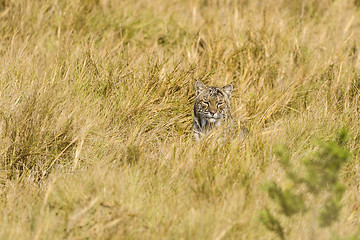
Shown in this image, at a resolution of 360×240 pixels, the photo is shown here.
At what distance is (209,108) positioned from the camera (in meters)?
5.20

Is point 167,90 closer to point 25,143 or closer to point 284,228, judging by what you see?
point 25,143

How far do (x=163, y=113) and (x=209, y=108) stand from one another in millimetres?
427

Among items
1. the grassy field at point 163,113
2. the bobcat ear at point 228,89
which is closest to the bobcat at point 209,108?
the bobcat ear at point 228,89

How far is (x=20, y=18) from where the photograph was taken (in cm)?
637

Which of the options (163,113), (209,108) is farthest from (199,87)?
(163,113)

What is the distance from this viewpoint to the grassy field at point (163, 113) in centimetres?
351

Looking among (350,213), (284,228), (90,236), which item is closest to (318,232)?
(284,228)

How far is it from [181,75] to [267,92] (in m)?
0.91

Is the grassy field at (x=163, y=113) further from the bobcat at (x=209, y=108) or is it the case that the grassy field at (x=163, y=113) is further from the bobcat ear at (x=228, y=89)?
the bobcat ear at (x=228, y=89)

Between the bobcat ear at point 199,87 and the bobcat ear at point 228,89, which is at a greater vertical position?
the bobcat ear at point 199,87

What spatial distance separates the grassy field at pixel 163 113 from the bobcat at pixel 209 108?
0.48ft

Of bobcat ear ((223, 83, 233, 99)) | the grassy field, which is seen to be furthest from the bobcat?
the grassy field

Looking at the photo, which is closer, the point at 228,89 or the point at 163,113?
the point at 163,113

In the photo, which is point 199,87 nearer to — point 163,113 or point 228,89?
point 228,89
